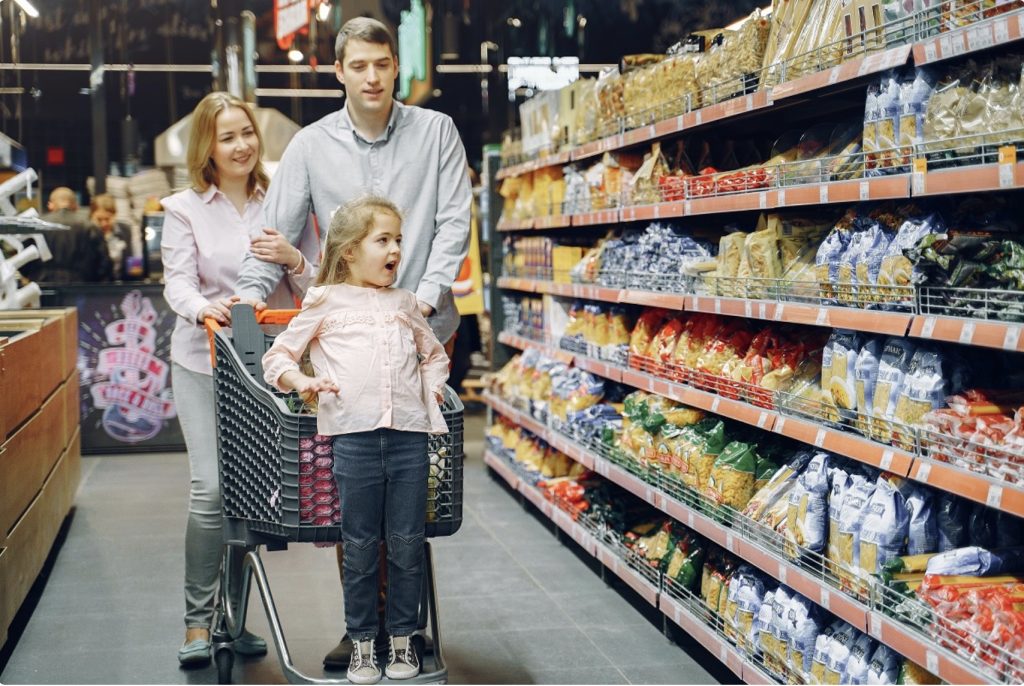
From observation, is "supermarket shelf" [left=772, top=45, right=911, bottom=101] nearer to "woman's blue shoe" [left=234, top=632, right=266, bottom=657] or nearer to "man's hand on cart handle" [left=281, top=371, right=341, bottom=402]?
"man's hand on cart handle" [left=281, top=371, right=341, bottom=402]

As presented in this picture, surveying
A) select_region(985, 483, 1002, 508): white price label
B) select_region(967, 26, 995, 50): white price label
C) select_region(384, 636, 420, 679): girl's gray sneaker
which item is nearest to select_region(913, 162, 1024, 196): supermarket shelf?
select_region(967, 26, 995, 50): white price label

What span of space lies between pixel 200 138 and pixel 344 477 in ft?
4.64

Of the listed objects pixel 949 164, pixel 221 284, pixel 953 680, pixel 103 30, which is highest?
pixel 103 30

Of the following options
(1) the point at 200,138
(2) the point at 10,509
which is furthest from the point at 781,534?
(2) the point at 10,509

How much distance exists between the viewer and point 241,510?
281 centimetres

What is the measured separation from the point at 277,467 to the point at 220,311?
683mm

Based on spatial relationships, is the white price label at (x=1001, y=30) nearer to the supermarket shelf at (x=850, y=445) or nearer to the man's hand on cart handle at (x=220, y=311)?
the supermarket shelf at (x=850, y=445)

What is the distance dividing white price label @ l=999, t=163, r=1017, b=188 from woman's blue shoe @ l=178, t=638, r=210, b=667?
8.64ft

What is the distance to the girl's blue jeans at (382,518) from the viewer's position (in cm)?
258

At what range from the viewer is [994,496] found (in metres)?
2.20

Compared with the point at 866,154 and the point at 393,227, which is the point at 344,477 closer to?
the point at 393,227

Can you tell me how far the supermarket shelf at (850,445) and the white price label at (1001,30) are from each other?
90 centimetres

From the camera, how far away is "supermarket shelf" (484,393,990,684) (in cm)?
228

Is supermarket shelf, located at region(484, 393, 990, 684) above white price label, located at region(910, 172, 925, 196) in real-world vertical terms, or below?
below
